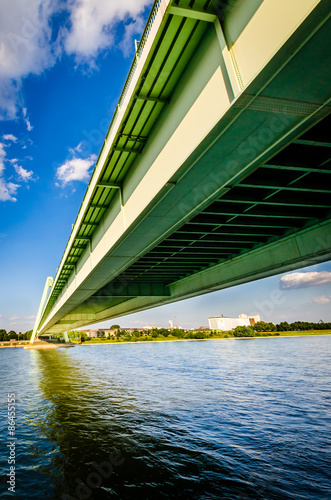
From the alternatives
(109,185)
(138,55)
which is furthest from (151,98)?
(109,185)

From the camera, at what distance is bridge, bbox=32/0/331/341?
153 inches

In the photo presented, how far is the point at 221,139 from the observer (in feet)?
17.3

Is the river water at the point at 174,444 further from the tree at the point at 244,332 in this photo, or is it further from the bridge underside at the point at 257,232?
the tree at the point at 244,332

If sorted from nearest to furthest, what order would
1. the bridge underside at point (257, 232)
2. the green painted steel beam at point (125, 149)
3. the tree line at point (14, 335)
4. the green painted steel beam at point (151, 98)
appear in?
1. the green painted steel beam at point (151, 98)
2. the bridge underside at point (257, 232)
3. the green painted steel beam at point (125, 149)
4. the tree line at point (14, 335)

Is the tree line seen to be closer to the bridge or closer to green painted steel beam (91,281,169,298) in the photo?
green painted steel beam (91,281,169,298)

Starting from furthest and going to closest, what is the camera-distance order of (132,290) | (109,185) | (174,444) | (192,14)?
(132,290), (109,185), (174,444), (192,14)

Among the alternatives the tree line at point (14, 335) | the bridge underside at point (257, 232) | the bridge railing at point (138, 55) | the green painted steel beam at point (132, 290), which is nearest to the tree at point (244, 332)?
the green painted steel beam at point (132, 290)

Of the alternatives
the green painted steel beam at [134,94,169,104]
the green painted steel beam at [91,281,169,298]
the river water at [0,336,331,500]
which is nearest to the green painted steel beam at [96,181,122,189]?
the green painted steel beam at [134,94,169,104]

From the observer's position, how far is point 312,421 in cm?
1020

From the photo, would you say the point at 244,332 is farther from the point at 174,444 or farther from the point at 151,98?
the point at 151,98

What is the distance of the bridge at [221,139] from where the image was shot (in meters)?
3.88

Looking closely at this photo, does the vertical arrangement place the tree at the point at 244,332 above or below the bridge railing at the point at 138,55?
above

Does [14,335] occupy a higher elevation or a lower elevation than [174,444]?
higher

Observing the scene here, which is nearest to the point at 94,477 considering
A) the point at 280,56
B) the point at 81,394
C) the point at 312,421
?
the point at 312,421
